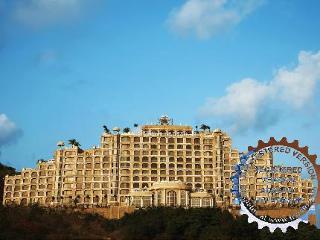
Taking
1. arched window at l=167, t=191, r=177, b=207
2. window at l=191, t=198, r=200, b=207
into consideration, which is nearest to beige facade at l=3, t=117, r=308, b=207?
window at l=191, t=198, r=200, b=207

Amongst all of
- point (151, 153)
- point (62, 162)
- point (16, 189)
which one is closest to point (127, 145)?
point (151, 153)

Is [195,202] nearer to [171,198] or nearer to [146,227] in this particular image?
[171,198]

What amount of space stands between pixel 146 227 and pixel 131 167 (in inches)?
1917

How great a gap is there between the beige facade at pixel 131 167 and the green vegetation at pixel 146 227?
3588cm

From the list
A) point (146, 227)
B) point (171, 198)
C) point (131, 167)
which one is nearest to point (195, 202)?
point (171, 198)

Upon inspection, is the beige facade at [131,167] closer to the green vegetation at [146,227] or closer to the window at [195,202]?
Result: the window at [195,202]

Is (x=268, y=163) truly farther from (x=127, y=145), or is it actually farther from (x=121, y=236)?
(x=121, y=236)

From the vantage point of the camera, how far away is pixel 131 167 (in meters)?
122

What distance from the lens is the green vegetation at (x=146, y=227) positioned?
234 feet

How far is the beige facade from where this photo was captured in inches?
4766

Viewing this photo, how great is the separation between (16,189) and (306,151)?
73.3 meters

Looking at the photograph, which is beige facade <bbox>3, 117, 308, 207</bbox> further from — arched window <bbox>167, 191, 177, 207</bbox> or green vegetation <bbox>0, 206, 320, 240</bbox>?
green vegetation <bbox>0, 206, 320, 240</bbox>

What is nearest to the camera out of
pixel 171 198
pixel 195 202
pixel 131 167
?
pixel 171 198

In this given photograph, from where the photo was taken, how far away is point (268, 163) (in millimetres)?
119875
